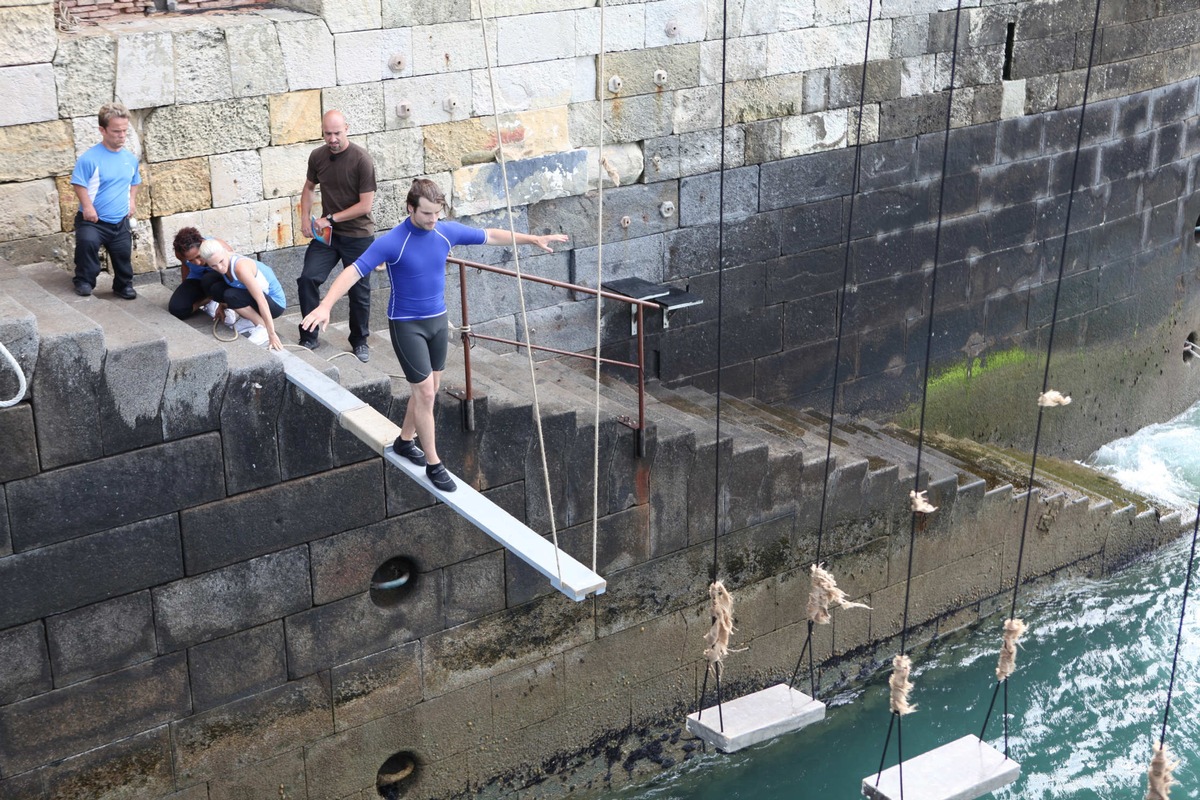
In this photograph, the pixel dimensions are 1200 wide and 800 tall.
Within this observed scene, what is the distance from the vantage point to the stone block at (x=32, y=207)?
689 cm

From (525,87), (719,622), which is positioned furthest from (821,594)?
(525,87)

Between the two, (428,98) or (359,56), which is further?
(428,98)

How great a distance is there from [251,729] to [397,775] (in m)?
0.97

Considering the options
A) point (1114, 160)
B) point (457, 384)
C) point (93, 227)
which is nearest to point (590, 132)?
point (457, 384)

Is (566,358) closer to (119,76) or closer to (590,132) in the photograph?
(590,132)

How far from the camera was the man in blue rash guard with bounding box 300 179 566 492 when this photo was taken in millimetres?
5469

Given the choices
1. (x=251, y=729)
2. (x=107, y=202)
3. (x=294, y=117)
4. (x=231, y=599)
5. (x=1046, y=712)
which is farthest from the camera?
(x=1046, y=712)

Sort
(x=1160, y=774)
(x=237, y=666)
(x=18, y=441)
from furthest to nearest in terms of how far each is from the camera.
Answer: (x=237, y=666)
(x=18, y=441)
(x=1160, y=774)

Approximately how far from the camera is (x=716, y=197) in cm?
954

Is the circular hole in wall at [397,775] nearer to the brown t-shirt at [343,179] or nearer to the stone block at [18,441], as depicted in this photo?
the stone block at [18,441]

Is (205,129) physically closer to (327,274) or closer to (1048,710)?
(327,274)

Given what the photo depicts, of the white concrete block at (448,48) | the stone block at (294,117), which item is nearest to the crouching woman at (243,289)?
the stone block at (294,117)

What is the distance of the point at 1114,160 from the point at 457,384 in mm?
7635

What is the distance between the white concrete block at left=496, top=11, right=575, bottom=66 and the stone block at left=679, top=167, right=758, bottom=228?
4.44 feet
